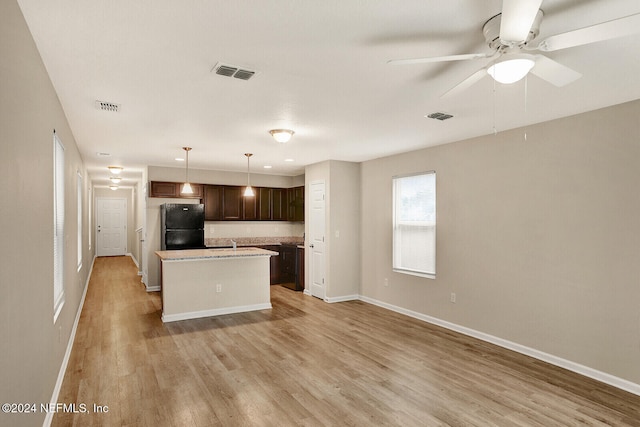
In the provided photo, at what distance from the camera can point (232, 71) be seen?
2504 millimetres

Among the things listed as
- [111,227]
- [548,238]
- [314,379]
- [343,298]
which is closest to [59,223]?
[314,379]

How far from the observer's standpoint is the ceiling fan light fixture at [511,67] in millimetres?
1771

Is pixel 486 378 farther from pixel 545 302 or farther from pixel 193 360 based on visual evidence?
pixel 193 360

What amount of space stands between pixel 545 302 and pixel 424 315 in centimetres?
176

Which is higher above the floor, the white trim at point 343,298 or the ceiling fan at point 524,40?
the ceiling fan at point 524,40

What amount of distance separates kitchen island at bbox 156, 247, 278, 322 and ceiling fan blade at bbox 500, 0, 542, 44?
454cm

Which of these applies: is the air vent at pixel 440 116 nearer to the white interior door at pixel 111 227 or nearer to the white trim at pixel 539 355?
the white trim at pixel 539 355

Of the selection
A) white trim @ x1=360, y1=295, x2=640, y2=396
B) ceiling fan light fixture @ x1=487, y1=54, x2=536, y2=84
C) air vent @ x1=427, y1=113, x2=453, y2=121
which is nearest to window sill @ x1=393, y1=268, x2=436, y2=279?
white trim @ x1=360, y1=295, x2=640, y2=396

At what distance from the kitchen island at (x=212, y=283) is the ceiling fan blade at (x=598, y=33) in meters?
4.61

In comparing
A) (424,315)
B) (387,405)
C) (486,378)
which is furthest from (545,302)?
(387,405)

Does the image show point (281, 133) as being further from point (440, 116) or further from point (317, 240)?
point (317, 240)

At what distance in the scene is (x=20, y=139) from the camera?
180 cm

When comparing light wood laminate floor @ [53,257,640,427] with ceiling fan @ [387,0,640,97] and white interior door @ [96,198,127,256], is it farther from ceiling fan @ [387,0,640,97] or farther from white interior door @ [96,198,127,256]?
white interior door @ [96,198,127,256]

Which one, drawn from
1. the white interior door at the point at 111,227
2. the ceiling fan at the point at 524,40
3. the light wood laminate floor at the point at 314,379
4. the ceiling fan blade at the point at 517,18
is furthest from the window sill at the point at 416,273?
the white interior door at the point at 111,227
